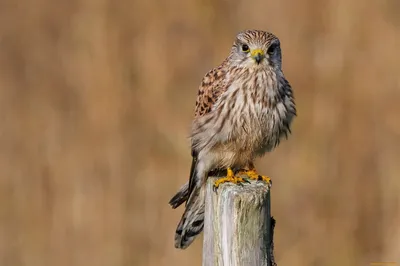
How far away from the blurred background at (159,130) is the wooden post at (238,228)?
2748 millimetres

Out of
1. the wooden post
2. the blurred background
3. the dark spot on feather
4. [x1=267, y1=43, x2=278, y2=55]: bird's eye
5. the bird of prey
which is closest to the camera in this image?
the wooden post

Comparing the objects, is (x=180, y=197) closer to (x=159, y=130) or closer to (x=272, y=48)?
(x=272, y=48)

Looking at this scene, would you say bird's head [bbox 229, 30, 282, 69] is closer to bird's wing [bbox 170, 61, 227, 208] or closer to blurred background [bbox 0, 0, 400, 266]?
bird's wing [bbox 170, 61, 227, 208]

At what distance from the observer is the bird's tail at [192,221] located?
180 inches

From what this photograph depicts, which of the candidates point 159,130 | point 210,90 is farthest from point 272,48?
point 159,130

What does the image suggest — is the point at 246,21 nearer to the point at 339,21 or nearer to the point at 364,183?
the point at 339,21

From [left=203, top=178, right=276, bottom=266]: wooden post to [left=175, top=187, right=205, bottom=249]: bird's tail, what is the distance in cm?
103

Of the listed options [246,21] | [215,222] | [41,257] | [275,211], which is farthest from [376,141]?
[215,222]

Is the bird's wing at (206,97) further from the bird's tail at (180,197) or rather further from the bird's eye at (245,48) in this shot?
the bird's eye at (245,48)

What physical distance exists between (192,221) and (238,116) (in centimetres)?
61

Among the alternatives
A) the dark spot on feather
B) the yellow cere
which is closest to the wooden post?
the dark spot on feather

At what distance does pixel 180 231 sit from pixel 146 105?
193 cm

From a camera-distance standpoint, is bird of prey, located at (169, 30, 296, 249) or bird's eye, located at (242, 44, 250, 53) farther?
bird's eye, located at (242, 44, 250, 53)

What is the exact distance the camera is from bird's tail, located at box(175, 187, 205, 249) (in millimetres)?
4573
